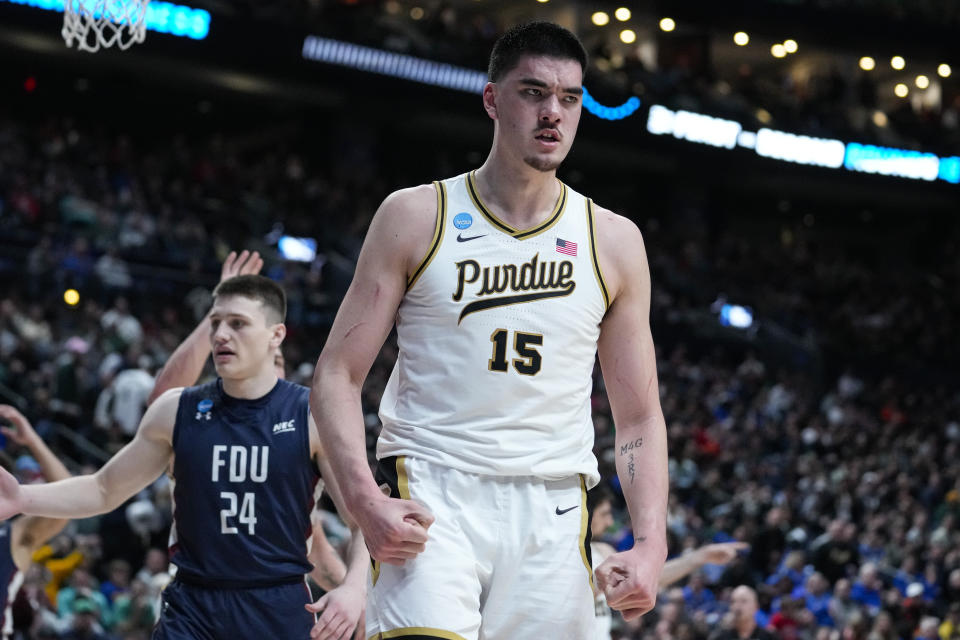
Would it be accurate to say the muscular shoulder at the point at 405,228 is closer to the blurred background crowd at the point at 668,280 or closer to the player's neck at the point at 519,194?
the player's neck at the point at 519,194

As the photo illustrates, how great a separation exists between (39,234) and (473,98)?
12.7 metres

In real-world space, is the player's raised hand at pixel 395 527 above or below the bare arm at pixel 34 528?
above

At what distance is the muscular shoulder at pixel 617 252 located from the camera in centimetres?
364

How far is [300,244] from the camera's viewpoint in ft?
73.9

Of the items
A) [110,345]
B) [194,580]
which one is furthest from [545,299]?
[110,345]

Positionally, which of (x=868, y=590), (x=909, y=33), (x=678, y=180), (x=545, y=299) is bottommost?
(x=868, y=590)

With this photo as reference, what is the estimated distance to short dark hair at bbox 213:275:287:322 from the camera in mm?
5379

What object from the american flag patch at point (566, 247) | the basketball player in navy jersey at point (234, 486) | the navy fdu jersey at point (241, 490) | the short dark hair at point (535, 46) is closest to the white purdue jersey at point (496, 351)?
the american flag patch at point (566, 247)

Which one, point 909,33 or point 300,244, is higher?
point 909,33

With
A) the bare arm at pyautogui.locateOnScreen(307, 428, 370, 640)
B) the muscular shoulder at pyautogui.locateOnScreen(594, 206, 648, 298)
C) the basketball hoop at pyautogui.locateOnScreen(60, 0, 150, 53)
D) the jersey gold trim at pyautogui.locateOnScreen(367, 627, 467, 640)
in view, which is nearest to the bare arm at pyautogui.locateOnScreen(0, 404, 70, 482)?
the bare arm at pyautogui.locateOnScreen(307, 428, 370, 640)

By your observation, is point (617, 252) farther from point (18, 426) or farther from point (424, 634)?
point (18, 426)

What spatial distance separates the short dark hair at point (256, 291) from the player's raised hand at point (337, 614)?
124 cm

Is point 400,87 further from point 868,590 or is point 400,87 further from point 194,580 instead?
point 194,580

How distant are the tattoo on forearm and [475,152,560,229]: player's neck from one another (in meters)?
0.65
